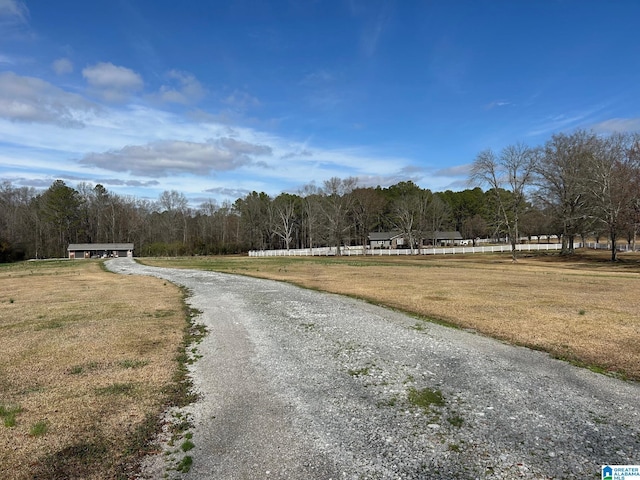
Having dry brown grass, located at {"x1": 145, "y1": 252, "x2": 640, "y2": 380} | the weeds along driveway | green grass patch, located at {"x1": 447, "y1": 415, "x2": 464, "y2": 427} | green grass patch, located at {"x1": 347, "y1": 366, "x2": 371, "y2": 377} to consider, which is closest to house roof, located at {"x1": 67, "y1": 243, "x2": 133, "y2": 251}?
dry brown grass, located at {"x1": 145, "y1": 252, "x2": 640, "y2": 380}

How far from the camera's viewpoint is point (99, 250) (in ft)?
243

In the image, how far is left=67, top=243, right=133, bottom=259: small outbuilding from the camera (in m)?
73.1

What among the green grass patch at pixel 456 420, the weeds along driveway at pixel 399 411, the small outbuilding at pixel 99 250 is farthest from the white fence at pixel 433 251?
the green grass patch at pixel 456 420

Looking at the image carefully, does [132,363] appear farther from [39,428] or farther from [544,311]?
[544,311]

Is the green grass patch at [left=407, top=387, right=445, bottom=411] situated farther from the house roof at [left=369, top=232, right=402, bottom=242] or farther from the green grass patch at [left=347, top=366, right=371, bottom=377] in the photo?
the house roof at [left=369, top=232, right=402, bottom=242]

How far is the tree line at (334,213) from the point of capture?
4169 centimetres

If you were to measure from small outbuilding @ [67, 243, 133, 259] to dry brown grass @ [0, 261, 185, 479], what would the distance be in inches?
2635

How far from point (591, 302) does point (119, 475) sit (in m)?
14.4

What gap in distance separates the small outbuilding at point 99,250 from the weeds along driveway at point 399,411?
7403 cm

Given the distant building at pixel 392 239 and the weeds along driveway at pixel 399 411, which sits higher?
the distant building at pixel 392 239

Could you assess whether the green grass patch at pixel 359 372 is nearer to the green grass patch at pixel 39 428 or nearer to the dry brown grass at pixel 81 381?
the dry brown grass at pixel 81 381

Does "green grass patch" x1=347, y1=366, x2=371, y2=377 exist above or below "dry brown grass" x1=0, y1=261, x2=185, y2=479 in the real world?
below

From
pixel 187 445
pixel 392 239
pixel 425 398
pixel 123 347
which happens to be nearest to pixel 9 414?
pixel 187 445

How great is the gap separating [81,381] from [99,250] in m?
77.3
